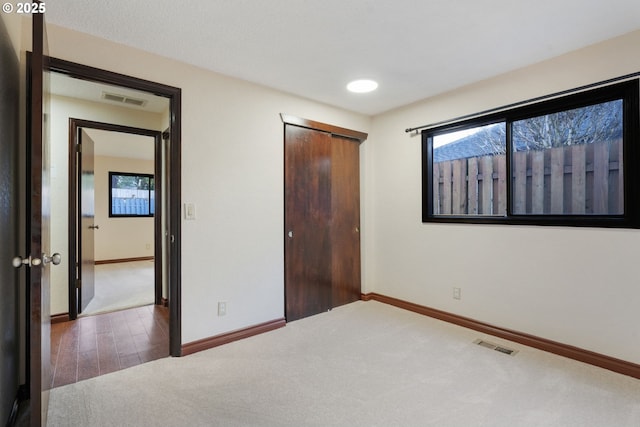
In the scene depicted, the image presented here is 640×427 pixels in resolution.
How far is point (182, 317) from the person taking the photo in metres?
2.46

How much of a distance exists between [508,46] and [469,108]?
759mm

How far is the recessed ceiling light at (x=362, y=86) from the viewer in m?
2.88

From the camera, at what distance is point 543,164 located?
8.54 ft

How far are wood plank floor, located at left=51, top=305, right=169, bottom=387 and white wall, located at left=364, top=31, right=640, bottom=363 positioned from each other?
8.08ft

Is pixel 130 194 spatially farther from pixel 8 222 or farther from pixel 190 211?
pixel 8 222

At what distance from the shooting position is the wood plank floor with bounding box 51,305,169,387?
89.2 inches

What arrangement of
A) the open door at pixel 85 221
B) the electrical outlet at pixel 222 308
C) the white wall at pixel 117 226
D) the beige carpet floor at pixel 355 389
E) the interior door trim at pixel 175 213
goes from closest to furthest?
1. the beige carpet floor at pixel 355 389
2. the interior door trim at pixel 175 213
3. the electrical outlet at pixel 222 308
4. the open door at pixel 85 221
5. the white wall at pixel 117 226

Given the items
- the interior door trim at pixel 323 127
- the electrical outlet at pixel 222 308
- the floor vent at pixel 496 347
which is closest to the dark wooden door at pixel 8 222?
the electrical outlet at pixel 222 308

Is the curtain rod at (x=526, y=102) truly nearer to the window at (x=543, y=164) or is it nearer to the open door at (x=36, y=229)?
A: the window at (x=543, y=164)

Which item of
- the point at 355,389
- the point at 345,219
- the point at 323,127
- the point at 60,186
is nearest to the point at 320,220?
the point at 345,219

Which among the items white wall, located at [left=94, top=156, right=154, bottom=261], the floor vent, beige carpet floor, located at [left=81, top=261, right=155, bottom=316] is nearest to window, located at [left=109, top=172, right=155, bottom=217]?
white wall, located at [left=94, top=156, right=154, bottom=261]

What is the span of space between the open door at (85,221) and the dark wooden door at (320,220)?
2.31 metres

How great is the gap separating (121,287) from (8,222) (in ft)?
11.6

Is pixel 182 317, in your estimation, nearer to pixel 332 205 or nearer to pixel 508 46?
pixel 332 205
